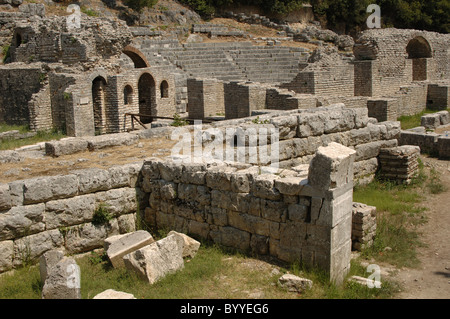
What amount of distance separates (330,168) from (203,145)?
376 centimetres

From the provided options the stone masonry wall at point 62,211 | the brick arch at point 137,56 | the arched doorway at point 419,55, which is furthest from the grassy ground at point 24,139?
the arched doorway at point 419,55

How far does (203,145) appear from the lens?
9.00m

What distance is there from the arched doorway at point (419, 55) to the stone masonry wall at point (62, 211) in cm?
2044

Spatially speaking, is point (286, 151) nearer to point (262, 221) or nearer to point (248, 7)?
point (262, 221)

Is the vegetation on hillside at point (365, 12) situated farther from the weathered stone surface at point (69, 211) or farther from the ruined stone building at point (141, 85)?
the weathered stone surface at point (69, 211)

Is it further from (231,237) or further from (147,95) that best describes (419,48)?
(231,237)

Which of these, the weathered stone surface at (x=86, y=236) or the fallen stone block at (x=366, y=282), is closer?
the fallen stone block at (x=366, y=282)

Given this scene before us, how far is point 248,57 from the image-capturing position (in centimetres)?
2641

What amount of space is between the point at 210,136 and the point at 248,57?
18094 millimetres

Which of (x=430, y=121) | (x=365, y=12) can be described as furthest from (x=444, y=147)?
(x=365, y=12)

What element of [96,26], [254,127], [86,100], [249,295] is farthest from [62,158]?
[96,26]

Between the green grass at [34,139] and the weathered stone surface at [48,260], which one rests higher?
the green grass at [34,139]

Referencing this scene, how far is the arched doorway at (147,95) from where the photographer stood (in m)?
20.5

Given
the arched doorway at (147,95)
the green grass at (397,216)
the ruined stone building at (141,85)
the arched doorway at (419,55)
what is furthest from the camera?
the arched doorway at (419,55)
